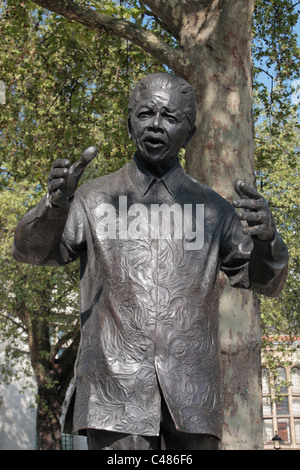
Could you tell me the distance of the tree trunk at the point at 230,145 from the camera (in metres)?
6.88

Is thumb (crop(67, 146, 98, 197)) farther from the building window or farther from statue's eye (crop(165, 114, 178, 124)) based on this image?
the building window

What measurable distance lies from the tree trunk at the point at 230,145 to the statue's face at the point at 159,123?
3.69 metres

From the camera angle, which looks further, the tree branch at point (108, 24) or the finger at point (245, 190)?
the tree branch at point (108, 24)

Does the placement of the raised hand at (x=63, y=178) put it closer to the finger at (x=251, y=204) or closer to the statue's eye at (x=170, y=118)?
the statue's eye at (x=170, y=118)

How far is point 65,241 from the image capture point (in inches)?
127

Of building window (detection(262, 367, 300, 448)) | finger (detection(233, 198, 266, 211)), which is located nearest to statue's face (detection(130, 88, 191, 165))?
finger (detection(233, 198, 266, 211))

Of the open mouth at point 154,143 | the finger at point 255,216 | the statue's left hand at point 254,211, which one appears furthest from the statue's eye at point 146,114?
the finger at point 255,216

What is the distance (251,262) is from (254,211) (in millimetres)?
434

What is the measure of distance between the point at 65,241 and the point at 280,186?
54.8 feet

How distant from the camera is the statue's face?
322 cm

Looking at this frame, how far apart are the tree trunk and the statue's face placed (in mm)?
3686

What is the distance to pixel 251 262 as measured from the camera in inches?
127

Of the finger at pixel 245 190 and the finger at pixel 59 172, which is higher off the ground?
the finger at pixel 59 172

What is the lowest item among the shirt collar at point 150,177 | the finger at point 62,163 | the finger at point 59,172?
the finger at point 59,172
